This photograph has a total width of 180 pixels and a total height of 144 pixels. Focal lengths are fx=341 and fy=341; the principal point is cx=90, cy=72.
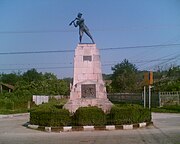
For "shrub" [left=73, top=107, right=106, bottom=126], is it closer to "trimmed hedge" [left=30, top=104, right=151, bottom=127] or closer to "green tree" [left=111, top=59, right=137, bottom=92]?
"trimmed hedge" [left=30, top=104, right=151, bottom=127]

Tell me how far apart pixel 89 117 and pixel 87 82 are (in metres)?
4.18

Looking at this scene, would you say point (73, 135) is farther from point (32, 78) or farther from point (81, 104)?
point (32, 78)

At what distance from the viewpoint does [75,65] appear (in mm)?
19938

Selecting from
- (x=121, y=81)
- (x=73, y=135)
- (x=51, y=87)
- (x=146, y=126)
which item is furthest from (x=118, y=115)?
(x=51, y=87)

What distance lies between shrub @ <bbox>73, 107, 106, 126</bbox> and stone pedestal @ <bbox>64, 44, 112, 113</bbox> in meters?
3.04

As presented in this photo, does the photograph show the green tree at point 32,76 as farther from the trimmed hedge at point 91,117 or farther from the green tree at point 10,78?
the trimmed hedge at point 91,117

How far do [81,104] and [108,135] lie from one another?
219 inches

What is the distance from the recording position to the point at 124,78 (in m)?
67.0

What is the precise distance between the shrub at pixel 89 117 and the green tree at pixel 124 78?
49.7 m

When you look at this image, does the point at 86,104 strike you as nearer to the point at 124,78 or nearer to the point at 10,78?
the point at 124,78

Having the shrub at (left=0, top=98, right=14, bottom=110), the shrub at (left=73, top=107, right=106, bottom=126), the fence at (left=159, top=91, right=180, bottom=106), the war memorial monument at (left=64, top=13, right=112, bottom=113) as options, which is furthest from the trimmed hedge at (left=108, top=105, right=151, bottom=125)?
the shrub at (left=0, top=98, right=14, bottom=110)

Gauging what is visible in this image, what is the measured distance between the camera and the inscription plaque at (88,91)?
19.2 m

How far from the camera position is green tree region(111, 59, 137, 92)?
6675 cm

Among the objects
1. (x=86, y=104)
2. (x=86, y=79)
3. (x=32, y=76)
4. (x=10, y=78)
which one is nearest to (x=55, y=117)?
(x=86, y=104)
